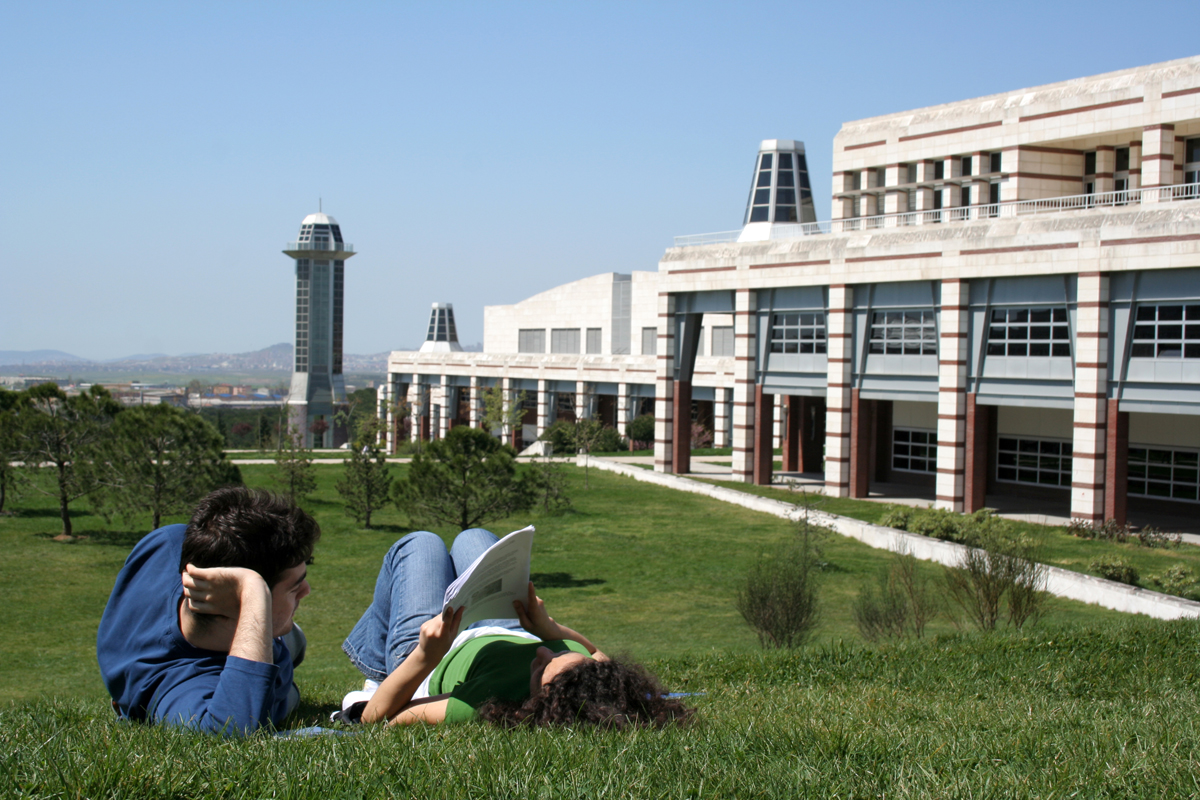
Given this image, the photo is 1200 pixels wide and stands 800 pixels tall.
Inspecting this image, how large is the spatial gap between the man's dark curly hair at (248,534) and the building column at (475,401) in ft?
192

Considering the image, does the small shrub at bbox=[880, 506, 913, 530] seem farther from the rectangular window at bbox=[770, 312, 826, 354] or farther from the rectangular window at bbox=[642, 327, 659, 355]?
the rectangular window at bbox=[642, 327, 659, 355]

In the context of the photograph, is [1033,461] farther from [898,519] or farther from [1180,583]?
[1180,583]

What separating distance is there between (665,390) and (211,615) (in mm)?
31390

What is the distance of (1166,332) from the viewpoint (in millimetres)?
22578

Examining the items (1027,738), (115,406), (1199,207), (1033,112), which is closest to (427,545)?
(1027,738)

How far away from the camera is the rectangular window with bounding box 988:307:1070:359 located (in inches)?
961

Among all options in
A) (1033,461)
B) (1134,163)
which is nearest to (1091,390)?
(1033,461)

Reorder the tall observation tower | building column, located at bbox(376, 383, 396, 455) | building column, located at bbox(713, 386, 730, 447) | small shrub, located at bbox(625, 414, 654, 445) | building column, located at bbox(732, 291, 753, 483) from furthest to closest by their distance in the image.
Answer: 1. the tall observation tower
2. building column, located at bbox(376, 383, 396, 455)
3. small shrub, located at bbox(625, 414, 654, 445)
4. building column, located at bbox(713, 386, 730, 447)
5. building column, located at bbox(732, 291, 753, 483)

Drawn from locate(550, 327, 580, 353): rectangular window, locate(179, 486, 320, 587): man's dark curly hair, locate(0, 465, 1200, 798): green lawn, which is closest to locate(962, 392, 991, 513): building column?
locate(0, 465, 1200, 798): green lawn

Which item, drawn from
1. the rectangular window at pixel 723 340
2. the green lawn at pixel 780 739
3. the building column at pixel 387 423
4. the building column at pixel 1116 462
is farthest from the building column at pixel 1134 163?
the building column at pixel 387 423

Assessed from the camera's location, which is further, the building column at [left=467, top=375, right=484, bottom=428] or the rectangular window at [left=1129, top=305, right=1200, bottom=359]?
the building column at [left=467, top=375, right=484, bottom=428]

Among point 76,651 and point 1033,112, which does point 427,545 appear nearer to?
point 76,651

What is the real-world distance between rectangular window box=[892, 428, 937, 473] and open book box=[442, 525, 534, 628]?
30.5 m

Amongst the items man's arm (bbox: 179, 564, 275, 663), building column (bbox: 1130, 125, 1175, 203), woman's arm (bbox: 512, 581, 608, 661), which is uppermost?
building column (bbox: 1130, 125, 1175, 203)
